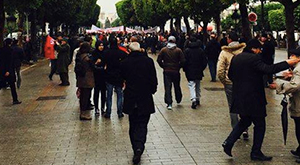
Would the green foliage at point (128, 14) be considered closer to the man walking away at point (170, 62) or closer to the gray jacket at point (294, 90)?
the man walking away at point (170, 62)

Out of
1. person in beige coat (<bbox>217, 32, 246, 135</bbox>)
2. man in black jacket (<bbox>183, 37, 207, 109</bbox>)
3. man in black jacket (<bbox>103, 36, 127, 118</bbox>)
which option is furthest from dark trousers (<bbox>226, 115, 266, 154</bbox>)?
man in black jacket (<bbox>183, 37, 207, 109</bbox>)

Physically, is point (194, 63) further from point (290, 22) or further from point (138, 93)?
point (290, 22)

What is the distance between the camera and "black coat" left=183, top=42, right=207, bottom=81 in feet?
42.5

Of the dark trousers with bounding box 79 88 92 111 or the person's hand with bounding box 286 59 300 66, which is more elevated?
the person's hand with bounding box 286 59 300 66

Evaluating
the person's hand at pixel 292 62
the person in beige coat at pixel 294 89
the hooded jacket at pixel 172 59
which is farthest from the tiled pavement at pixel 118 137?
the person's hand at pixel 292 62

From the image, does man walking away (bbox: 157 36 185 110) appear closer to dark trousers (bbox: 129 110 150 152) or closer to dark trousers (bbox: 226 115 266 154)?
dark trousers (bbox: 129 110 150 152)

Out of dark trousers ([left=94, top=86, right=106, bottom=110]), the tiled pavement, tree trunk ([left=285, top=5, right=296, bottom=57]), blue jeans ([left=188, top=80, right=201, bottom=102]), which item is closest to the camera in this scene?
the tiled pavement

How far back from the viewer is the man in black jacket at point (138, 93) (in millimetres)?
7762

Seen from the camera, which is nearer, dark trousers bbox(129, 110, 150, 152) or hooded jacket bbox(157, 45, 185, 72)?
dark trousers bbox(129, 110, 150, 152)

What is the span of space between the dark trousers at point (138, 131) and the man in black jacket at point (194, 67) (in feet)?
16.7

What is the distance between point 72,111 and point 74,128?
2.33m

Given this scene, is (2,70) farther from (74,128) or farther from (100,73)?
(74,128)

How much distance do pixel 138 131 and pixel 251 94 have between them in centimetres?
168

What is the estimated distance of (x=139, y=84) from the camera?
7.86 meters
